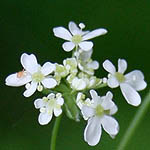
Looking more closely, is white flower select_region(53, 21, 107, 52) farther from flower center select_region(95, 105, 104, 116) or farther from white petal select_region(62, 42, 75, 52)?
flower center select_region(95, 105, 104, 116)

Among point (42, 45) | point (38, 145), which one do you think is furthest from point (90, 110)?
point (42, 45)

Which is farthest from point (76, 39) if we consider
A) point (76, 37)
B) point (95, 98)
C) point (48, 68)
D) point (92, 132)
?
point (92, 132)

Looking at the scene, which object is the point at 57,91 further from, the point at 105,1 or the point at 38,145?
the point at 105,1

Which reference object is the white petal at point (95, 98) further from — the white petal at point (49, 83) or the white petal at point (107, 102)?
the white petal at point (49, 83)

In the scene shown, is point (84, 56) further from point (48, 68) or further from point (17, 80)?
point (17, 80)

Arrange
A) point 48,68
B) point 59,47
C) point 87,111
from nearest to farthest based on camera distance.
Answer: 1. point 87,111
2. point 48,68
3. point 59,47
